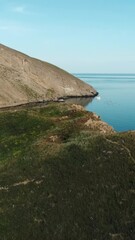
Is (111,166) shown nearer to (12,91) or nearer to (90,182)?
(90,182)

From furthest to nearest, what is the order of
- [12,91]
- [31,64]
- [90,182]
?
[31,64], [12,91], [90,182]

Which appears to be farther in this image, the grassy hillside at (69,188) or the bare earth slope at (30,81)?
the bare earth slope at (30,81)

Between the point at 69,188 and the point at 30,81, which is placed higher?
the point at 69,188

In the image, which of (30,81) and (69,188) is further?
(30,81)

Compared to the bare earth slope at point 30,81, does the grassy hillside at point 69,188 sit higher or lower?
higher

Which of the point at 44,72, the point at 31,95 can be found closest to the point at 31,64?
the point at 44,72
